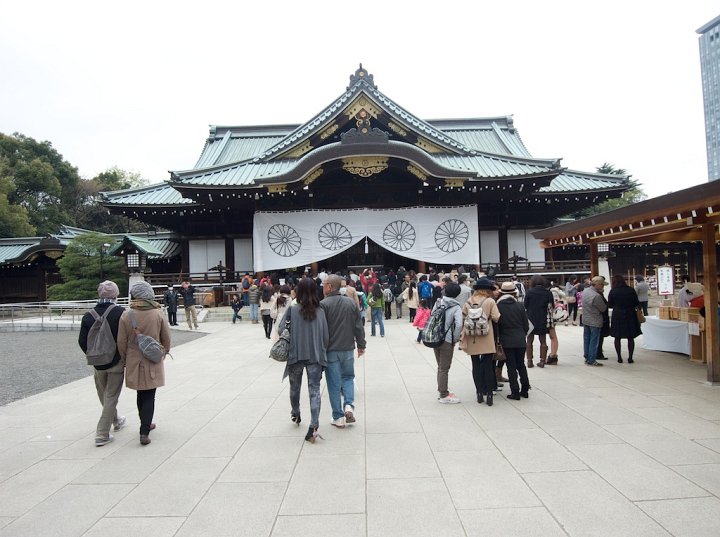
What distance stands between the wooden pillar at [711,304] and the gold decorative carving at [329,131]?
46.1 ft

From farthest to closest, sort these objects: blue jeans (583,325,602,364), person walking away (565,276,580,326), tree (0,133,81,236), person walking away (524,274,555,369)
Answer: tree (0,133,81,236) < person walking away (565,276,580,326) < blue jeans (583,325,602,364) < person walking away (524,274,555,369)

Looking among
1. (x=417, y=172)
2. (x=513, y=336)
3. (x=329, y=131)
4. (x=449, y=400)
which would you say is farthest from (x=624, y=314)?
(x=329, y=131)

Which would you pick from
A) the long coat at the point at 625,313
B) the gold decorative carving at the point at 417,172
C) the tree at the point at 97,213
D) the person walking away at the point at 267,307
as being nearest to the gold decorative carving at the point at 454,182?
the gold decorative carving at the point at 417,172

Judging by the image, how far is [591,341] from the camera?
790cm

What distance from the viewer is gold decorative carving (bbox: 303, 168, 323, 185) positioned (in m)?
17.2

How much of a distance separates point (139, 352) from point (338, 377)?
6.60 ft

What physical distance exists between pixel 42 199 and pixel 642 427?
46772 mm

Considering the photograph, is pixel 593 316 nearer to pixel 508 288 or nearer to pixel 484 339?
pixel 508 288

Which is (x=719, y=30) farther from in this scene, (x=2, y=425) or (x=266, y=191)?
(x=2, y=425)

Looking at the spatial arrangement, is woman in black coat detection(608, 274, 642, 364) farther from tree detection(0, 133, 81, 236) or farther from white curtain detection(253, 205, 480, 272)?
tree detection(0, 133, 81, 236)

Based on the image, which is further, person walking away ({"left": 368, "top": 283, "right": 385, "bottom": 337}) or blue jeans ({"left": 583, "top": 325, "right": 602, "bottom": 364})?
person walking away ({"left": 368, "top": 283, "right": 385, "bottom": 337})

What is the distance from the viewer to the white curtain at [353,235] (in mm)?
18250

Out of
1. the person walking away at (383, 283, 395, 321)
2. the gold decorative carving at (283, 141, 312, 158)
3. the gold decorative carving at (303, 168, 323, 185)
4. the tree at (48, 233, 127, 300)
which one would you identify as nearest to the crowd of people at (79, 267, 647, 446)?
the person walking away at (383, 283, 395, 321)

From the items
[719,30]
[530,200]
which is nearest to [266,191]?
[530,200]
